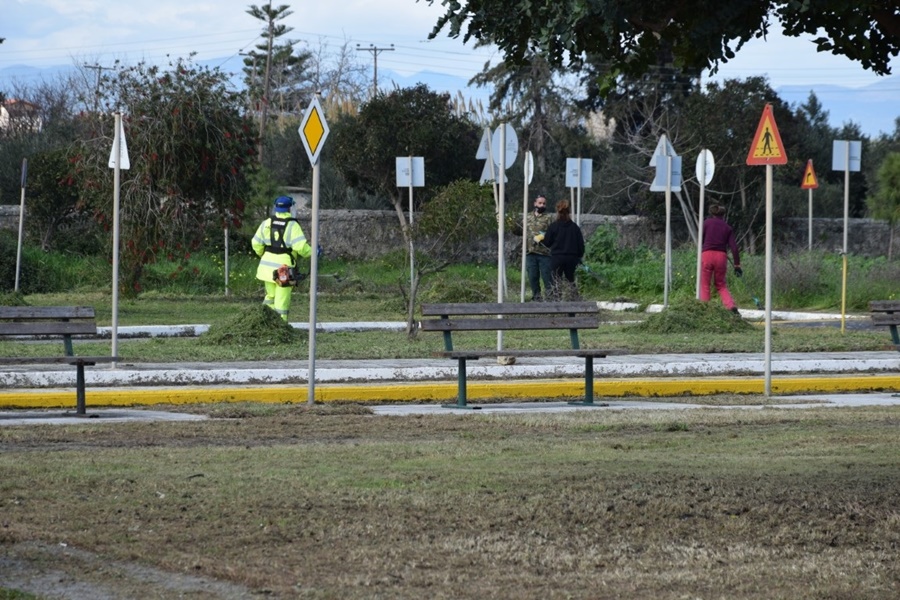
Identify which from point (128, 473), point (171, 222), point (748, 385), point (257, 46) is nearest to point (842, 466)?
point (128, 473)

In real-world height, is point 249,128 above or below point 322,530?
above

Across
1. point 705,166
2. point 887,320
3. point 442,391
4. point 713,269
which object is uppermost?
point 705,166

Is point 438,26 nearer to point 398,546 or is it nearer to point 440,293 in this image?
point 398,546

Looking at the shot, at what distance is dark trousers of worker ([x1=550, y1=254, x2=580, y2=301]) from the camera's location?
21344 millimetres

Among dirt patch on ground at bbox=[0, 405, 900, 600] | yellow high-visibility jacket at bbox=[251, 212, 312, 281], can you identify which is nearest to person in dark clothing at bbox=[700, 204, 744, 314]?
yellow high-visibility jacket at bbox=[251, 212, 312, 281]

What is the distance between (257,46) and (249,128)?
43743 mm

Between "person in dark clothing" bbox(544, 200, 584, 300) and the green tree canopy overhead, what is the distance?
13365 mm

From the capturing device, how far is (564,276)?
21734mm

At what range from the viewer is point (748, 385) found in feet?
47.0

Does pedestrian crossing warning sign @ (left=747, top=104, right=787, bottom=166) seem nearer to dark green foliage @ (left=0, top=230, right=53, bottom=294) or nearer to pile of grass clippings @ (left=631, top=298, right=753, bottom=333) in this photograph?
pile of grass clippings @ (left=631, top=298, right=753, bottom=333)

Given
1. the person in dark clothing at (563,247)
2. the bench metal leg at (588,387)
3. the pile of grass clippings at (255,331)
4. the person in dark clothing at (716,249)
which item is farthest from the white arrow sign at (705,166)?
the bench metal leg at (588,387)

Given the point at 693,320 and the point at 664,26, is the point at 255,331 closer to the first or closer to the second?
the point at 693,320

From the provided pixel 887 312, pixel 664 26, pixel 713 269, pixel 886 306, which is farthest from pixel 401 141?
pixel 664 26

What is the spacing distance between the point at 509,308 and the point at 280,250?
478 centimetres
